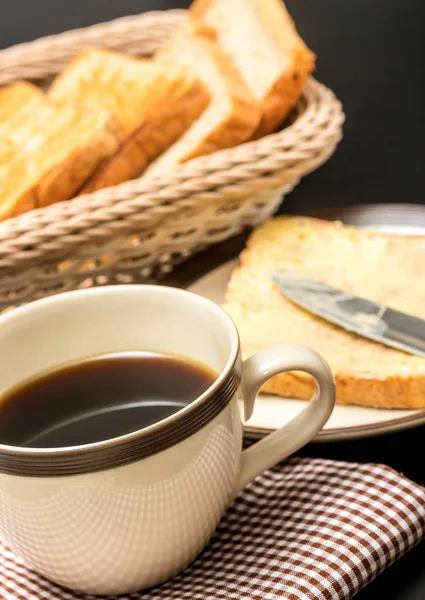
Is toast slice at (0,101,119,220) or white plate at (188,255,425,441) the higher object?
toast slice at (0,101,119,220)

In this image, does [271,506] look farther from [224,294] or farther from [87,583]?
[224,294]

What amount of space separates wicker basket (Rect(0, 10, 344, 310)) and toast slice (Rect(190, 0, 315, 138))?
0.04 m

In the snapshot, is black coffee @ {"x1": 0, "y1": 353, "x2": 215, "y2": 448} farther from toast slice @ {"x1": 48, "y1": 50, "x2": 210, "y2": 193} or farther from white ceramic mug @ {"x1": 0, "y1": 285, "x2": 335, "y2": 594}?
toast slice @ {"x1": 48, "y1": 50, "x2": 210, "y2": 193}

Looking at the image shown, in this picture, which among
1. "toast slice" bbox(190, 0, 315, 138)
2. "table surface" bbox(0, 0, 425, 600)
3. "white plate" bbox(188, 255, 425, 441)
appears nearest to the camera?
"white plate" bbox(188, 255, 425, 441)

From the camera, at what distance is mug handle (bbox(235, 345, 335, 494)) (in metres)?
0.58

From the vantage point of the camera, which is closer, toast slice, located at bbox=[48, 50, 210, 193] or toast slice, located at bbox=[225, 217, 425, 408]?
toast slice, located at bbox=[225, 217, 425, 408]

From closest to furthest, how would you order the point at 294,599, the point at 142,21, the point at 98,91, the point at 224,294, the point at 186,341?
the point at 294,599
the point at 186,341
the point at 224,294
the point at 98,91
the point at 142,21

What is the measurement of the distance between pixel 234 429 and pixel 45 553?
0.17 meters

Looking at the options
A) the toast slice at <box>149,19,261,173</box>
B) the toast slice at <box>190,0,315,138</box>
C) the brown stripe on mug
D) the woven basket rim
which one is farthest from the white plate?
the toast slice at <box>190,0,315,138</box>

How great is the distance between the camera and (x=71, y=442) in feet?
1.87

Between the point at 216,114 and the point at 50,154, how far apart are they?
243 mm

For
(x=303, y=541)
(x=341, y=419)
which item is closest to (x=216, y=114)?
(x=341, y=419)

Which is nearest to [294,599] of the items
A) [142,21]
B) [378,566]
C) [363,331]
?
[378,566]

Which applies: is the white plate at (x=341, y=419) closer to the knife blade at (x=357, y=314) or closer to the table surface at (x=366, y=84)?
the knife blade at (x=357, y=314)
